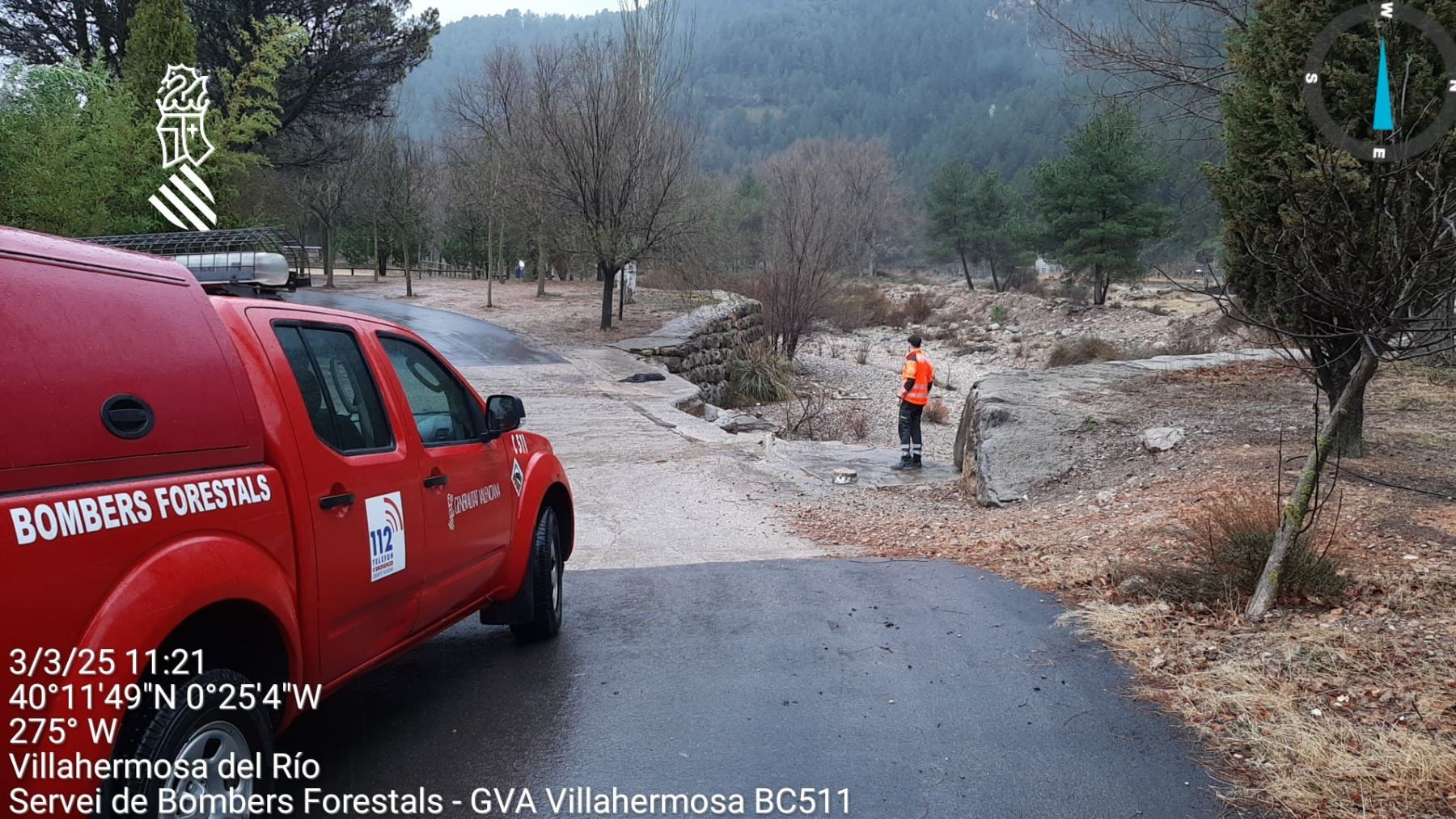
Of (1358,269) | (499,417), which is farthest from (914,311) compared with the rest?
(499,417)

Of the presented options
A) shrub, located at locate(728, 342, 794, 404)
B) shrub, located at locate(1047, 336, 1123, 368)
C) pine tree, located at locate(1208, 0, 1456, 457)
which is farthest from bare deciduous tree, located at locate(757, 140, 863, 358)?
pine tree, located at locate(1208, 0, 1456, 457)

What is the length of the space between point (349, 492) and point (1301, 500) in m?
4.62

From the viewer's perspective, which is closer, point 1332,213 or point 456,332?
point 1332,213

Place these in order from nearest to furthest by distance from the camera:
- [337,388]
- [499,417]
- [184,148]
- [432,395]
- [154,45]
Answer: [337,388] → [432,395] → [499,417] → [184,148] → [154,45]

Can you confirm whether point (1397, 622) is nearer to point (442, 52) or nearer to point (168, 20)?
point (168, 20)

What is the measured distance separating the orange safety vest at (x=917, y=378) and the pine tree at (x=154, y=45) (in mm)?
12427

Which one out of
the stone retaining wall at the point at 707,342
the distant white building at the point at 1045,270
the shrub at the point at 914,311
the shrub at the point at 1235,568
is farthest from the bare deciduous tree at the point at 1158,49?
the distant white building at the point at 1045,270

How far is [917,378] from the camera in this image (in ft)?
47.0

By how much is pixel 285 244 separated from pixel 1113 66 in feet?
33.9

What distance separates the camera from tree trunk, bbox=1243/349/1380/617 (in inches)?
208

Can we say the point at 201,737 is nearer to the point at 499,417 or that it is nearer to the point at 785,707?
the point at 499,417


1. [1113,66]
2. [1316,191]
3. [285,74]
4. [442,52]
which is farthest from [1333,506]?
[442,52]

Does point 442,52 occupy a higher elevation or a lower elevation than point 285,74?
higher

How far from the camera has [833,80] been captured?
648ft
